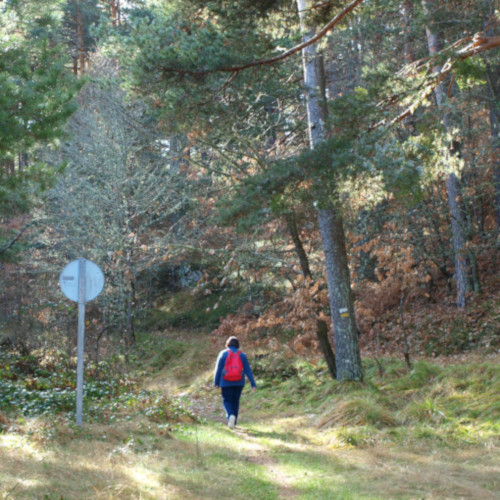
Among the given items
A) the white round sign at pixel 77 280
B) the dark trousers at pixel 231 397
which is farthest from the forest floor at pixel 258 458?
the white round sign at pixel 77 280

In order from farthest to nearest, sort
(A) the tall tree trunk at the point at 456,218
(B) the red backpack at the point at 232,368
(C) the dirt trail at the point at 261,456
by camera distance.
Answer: (A) the tall tree trunk at the point at 456,218 < (B) the red backpack at the point at 232,368 < (C) the dirt trail at the point at 261,456

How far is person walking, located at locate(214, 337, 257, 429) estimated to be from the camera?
30.4ft

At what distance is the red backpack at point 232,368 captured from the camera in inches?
364

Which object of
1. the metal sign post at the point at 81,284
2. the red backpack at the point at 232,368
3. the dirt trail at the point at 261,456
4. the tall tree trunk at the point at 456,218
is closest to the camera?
the dirt trail at the point at 261,456

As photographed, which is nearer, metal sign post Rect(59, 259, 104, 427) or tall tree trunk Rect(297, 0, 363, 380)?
metal sign post Rect(59, 259, 104, 427)

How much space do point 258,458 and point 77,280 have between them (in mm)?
3548

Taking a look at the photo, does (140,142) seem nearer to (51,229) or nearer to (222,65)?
(51,229)

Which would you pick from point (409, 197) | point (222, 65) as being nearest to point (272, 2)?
point (222, 65)

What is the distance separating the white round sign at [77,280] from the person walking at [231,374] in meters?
2.52

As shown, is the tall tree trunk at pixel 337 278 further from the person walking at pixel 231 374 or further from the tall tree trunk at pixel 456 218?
the tall tree trunk at pixel 456 218

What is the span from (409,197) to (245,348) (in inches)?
370

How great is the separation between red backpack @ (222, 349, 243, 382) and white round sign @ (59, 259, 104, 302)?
8.74ft

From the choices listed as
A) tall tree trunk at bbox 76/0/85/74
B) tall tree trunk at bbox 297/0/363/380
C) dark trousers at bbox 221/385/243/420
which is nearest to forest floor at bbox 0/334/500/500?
dark trousers at bbox 221/385/243/420

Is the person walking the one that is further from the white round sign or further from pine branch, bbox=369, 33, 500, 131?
pine branch, bbox=369, 33, 500, 131
